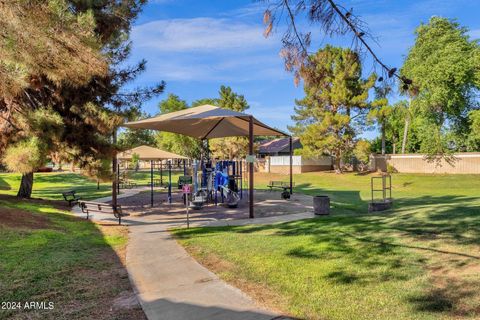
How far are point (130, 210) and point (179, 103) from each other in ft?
127

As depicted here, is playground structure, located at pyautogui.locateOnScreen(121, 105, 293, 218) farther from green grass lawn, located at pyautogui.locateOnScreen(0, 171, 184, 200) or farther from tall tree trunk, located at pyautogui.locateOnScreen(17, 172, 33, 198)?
tall tree trunk, located at pyautogui.locateOnScreen(17, 172, 33, 198)

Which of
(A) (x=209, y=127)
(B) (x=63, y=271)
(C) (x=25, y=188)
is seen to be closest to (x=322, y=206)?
(A) (x=209, y=127)

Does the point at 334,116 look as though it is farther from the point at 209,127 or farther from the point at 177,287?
the point at 177,287

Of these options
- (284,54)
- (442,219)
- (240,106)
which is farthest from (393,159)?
(284,54)

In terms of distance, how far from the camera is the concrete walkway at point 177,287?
3.76 m

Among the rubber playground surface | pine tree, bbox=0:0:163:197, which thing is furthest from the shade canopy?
the rubber playground surface

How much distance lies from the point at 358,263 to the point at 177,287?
2823 mm

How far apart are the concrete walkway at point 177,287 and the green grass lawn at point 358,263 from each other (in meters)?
0.27

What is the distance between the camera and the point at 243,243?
23.0 ft

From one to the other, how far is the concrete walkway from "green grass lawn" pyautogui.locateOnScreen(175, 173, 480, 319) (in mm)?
267

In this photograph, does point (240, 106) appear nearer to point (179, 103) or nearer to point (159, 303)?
point (179, 103)

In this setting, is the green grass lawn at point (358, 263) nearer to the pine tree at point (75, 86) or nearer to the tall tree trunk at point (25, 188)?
the pine tree at point (75, 86)

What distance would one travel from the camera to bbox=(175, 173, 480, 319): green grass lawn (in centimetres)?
384

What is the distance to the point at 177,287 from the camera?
15.2ft
